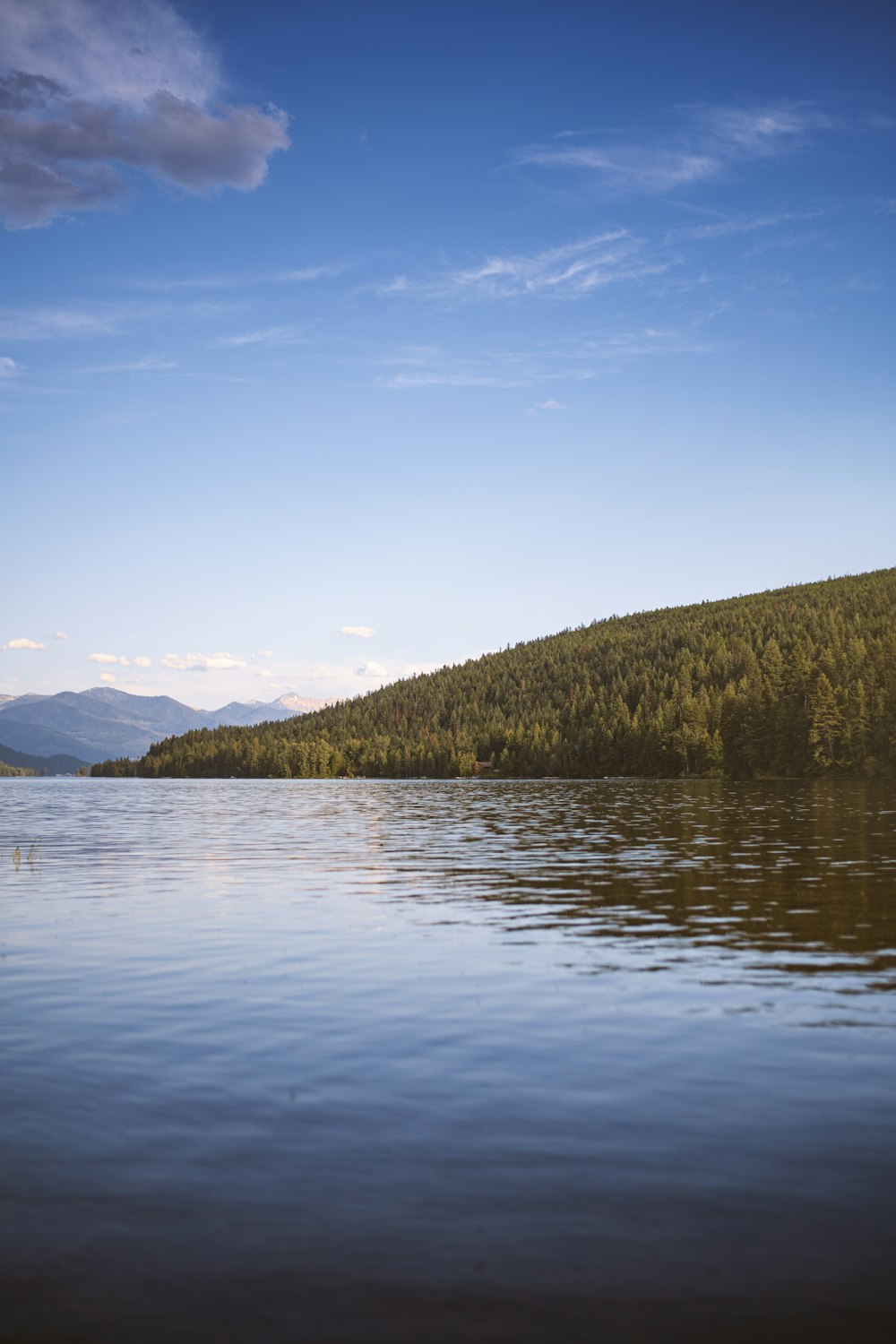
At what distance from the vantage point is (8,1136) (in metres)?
12.0

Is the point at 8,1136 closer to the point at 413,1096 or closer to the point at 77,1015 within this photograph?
the point at 413,1096

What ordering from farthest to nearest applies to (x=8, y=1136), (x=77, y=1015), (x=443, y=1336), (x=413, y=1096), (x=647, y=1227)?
(x=77, y=1015), (x=413, y=1096), (x=8, y=1136), (x=647, y=1227), (x=443, y=1336)

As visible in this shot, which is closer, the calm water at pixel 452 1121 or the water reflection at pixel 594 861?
the calm water at pixel 452 1121

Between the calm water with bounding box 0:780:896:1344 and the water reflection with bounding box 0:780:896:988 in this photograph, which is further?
the water reflection with bounding box 0:780:896:988

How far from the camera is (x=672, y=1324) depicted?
7.77 meters

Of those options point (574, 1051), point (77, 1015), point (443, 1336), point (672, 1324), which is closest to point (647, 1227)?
point (672, 1324)

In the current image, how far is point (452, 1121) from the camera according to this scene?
12.4 m

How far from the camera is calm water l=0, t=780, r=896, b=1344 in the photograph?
821 centimetres

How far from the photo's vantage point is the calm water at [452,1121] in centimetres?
821

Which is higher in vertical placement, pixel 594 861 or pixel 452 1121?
pixel 594 861

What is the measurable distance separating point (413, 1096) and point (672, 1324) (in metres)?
5.97

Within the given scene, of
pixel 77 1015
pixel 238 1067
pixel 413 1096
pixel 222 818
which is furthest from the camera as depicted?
pixel 222 818

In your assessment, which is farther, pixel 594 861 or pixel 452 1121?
pixel 594 861

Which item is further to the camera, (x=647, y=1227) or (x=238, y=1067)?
(x=238, y=1067)
